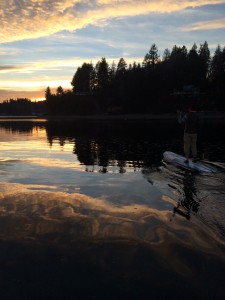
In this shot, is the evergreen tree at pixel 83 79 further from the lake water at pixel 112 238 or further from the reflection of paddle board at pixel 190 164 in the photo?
the lake water at pixel 112 238

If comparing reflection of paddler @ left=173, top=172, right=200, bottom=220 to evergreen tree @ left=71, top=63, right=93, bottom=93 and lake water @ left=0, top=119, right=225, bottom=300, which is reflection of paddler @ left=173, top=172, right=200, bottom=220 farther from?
evergreen tree @ left=71, top=63, right=93, bottom=93

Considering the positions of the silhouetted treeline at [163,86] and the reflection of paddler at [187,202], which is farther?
the silhouetted treeline at [163,86]

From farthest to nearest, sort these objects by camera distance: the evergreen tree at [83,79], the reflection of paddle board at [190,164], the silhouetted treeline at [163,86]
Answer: the evergreen tree at [83,79]
the silhouetted treeline at [163,86]
the reflection of paddle board at [190,164]

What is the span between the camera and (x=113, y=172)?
47.7 feet

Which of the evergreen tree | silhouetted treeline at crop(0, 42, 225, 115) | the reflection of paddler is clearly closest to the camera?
the reflection of paddler

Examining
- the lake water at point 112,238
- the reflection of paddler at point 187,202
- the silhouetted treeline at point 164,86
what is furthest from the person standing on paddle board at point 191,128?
the silhouetted treeline at point 164,86

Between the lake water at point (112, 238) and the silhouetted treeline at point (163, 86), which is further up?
the silhouetted treeline at point (163, 86)

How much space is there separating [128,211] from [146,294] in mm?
3808

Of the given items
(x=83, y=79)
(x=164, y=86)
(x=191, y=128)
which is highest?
(x=83, y=79)

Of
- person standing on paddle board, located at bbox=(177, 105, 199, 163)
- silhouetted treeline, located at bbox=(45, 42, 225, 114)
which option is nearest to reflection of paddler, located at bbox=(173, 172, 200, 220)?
person standing on paddle board, located at bbox=(177, 105, 199, 163)

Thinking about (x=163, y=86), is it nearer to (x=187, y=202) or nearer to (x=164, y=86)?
(x=164, y=86)

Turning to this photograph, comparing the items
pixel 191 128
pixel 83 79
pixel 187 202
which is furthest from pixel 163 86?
pixel 187 202

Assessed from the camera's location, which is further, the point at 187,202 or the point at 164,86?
the point at 164,86

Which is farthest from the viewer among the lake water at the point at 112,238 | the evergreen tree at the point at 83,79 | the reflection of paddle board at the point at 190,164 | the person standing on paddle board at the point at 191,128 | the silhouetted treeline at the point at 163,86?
the evergreen tree at the point at 83,79
